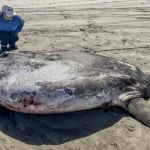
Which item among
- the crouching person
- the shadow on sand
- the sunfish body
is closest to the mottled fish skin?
the sunfish body

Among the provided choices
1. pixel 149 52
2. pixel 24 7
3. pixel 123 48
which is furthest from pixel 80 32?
pixel 24 7

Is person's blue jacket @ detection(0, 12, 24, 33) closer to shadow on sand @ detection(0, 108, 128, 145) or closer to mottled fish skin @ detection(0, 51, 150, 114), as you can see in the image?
mottled fish skin @ detection(0, 51, 150, 114)

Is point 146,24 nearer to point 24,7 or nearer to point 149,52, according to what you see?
point 149,52

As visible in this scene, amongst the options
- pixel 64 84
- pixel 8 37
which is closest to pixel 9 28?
pixel 8 37

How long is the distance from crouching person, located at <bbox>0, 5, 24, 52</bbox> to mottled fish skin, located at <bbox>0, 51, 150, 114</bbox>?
190 cm

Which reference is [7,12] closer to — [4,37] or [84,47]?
[4,37]

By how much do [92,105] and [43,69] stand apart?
0.85 metres

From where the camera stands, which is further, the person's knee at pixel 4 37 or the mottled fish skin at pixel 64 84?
the person's knee at pixel 4 37

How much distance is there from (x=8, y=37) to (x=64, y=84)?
3.02 meters

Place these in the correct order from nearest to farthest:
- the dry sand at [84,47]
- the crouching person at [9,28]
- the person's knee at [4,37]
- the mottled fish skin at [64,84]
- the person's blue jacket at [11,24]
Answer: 1. the dry sand at [84,47]
2. the mottled fish skin at [64,84]
3. the crouching person at [9,28]
4. the person's blue jacket at [11,24]
5. the person's knee at [4,37]

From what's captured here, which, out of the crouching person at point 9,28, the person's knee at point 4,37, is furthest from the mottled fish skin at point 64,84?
the person's knee at point 4,37

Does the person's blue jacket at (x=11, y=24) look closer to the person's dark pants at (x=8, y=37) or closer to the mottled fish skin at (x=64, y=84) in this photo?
the person's dark pants at (x=8, y=37)

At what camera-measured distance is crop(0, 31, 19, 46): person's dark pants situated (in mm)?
6754

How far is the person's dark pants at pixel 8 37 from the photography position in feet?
22.2
